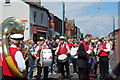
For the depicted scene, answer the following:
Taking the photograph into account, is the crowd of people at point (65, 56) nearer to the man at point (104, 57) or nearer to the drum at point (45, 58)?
the man at point (104, 57)

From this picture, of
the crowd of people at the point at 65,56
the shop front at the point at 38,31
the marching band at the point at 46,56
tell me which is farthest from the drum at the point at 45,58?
the shop front at the point at 38,31

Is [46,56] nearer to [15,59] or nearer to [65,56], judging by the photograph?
[65,56]

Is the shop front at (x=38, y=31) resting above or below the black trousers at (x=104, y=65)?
above

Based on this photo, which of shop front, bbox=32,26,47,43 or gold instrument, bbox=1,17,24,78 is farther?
shop front, bbox=32,26,47,43

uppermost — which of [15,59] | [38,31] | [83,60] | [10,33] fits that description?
[38,31]

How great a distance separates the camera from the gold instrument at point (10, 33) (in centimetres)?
464

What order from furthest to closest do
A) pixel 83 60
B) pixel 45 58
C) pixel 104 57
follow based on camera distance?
pixel 104 57 → pixel 45 58 → pixel 83 60

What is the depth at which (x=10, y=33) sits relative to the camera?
202 inches

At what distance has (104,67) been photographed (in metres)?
9.65

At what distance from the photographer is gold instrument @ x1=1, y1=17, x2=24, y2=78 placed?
183 inches

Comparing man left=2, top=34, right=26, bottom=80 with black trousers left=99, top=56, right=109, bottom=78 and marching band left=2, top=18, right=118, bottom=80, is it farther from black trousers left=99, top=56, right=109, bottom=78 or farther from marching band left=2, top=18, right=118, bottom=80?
black trousers left=99, top=56, right=109, bottom=78

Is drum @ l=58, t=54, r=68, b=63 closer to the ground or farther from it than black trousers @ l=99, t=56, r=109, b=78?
→ farther from it

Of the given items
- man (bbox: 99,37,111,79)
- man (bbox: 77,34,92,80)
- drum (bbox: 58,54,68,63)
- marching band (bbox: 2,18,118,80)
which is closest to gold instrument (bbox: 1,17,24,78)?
marching band (bbox: 2,18,118,80)

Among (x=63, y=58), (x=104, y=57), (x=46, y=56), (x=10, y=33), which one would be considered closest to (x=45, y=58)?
(x=46, y=56)
